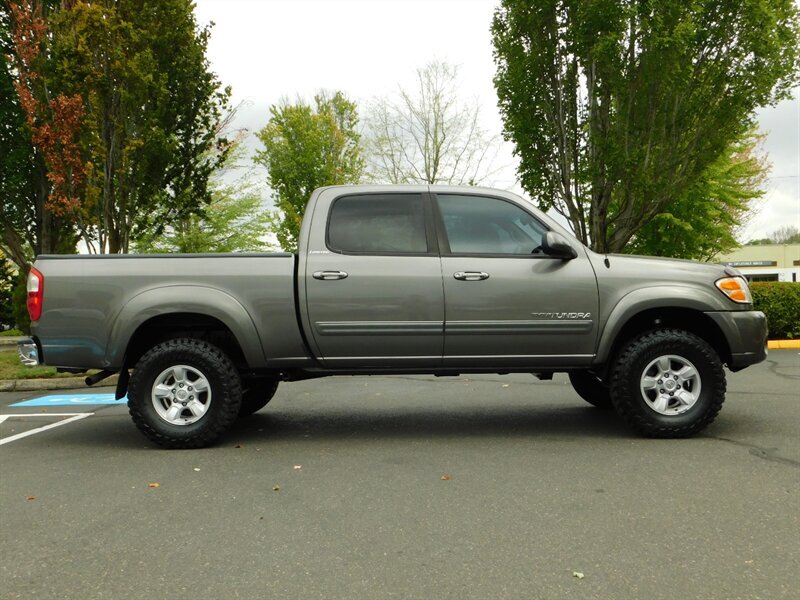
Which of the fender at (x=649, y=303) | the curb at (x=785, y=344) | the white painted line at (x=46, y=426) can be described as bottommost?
the white painted line at (x=46, y=426)

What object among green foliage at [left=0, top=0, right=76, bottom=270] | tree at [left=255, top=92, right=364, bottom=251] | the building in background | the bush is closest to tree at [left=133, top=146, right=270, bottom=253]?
tree at [left=255, top=92, right=364, bottom=251]

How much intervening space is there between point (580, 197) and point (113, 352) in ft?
42.4

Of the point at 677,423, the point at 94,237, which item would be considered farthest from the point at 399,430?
the point at 94,237

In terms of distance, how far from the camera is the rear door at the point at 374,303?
5.83 m

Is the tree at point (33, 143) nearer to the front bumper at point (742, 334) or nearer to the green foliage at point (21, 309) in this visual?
the green foliage at point (21, 309)

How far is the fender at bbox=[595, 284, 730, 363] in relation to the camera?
230 inches

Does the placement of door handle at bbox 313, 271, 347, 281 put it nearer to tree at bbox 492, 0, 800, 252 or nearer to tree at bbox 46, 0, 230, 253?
tree at bbox 46, 0, 230, 253

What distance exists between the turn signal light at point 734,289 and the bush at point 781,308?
31.5ft

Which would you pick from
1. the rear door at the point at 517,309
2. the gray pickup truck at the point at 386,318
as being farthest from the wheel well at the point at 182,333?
the rear door at the point at 517,309

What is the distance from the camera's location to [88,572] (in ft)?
10.7

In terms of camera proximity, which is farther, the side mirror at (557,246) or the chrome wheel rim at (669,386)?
the chrome wheel rim at (669,386)

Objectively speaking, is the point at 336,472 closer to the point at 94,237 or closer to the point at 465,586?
the point at 465,586

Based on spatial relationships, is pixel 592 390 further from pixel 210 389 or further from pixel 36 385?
pixel 36 385

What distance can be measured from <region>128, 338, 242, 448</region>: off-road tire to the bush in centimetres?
1228
